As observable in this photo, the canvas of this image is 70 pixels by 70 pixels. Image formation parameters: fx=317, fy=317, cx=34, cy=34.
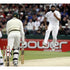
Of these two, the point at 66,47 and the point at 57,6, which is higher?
the point at 57,6

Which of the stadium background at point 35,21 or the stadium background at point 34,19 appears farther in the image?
A: the stadium background at point 34,19

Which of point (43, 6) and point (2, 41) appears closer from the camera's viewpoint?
point (2, 41)

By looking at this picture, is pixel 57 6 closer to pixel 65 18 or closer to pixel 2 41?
pixel 65 18

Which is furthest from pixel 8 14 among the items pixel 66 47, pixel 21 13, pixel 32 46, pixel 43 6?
pixel 66 47

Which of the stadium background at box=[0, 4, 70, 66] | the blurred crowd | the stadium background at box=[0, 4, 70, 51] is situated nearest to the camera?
the stadium background at box=[0, 4, 70, 66]

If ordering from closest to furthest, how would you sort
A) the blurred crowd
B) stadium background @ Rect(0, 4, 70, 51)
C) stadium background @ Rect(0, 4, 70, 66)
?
stadium background @ Rect(0, 4, 70, 66), stadium background @ Rect(0, 4, 70, 51), the blurred crowd

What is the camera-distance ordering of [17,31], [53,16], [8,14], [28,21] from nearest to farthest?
[17,31]
[53,16]
[28,21]
[8,14]

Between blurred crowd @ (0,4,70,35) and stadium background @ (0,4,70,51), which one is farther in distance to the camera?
blurred crowd @ (0,4,70,35)

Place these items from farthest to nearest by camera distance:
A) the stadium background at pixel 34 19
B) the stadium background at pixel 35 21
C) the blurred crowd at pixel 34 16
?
1. the blurred crowd at pixel 34 16
2. the stadium background at pixel 34 19
3. the stadium background at pixel 35 21

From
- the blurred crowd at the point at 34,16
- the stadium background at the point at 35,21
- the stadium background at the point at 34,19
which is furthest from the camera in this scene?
the blurred crowd at the point at 34,16
